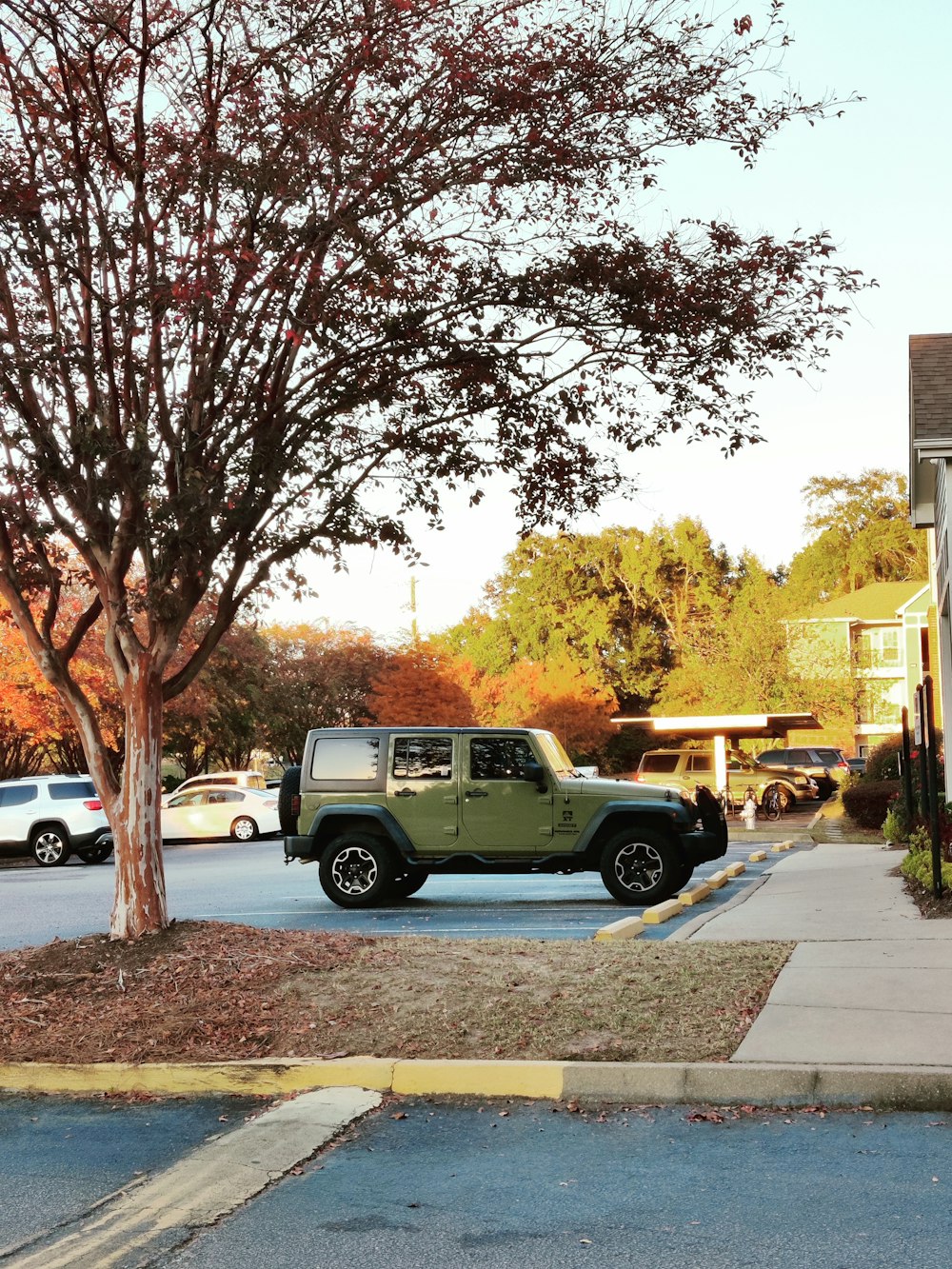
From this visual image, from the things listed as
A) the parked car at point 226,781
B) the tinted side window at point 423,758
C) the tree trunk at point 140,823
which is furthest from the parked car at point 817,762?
the tree trunk at point 140,823

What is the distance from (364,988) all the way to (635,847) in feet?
23.0

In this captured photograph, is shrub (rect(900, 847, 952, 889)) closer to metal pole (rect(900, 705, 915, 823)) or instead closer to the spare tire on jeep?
metal pole (rect(900, 705, 915, 823))

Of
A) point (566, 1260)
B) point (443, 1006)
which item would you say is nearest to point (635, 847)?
point (443, 1006)

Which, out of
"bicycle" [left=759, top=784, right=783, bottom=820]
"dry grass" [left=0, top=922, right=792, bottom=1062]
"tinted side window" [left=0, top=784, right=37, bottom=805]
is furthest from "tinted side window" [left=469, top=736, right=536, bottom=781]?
"bicycle" [left=759, top=784, right=783, bottom=820]

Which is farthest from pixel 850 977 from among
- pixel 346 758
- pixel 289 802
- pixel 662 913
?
pixel 289 802

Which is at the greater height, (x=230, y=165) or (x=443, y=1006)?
(x=230, y=165)

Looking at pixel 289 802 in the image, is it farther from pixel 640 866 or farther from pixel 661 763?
pixel 661 763

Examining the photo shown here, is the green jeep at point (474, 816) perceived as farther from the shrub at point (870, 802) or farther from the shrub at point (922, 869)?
the shrub at point (870, 802)

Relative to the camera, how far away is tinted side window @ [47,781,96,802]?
27.8 meters

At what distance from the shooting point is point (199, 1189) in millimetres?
5352

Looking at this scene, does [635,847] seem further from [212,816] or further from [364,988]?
[212,816]

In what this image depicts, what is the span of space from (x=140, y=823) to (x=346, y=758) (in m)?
6.41

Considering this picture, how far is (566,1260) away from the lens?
14.8ft

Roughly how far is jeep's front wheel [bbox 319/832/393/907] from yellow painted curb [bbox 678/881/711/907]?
3.25 meters
